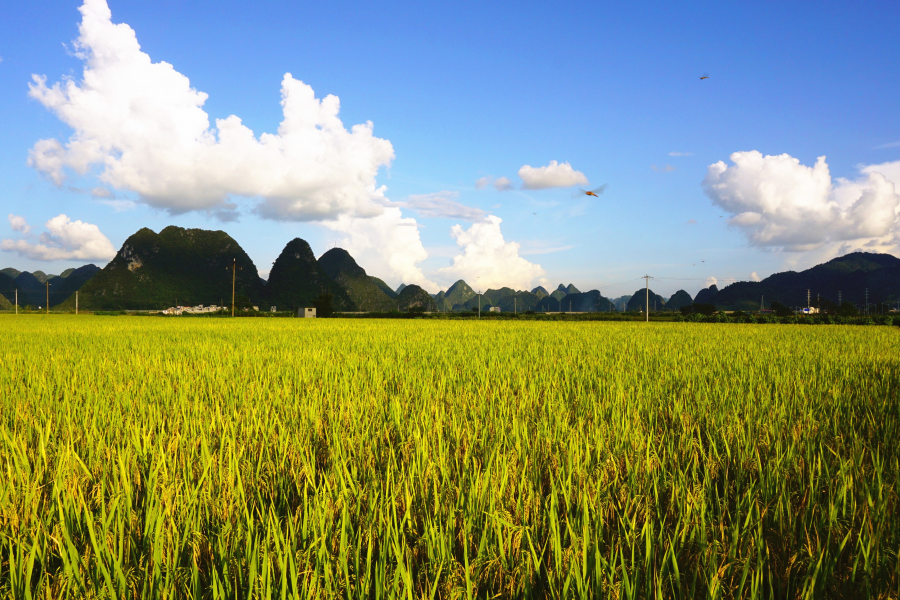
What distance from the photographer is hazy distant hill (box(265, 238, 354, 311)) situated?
321 feet

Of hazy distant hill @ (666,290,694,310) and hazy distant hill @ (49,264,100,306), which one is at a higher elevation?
hazy distant hill @ (49,264,100,306)

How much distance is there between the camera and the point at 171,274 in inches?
3799

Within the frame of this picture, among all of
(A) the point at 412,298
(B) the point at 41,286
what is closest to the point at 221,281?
(A) the point at 412,298

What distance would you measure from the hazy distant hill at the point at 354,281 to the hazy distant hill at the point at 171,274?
24.7 meters

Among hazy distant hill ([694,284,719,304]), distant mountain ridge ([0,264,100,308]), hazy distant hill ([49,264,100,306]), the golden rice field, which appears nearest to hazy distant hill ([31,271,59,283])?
distant mountain ridge ([0,264,100,308])

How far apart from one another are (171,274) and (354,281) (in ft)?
147

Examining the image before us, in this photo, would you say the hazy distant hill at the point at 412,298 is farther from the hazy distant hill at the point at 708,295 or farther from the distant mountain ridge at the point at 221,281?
the hazy distant hill at the point at 708,295

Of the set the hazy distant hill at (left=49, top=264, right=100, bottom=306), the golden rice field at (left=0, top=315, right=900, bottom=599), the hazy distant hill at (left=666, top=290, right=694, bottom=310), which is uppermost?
the hazy distant hill at (left=49, top=264, right=100, bottom=306)

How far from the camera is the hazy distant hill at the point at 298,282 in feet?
321

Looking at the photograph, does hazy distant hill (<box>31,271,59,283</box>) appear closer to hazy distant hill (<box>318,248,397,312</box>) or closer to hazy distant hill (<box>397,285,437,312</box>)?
hazy distant hill (<box>318,248,397,312</box>)

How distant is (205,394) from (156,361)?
8.03ft

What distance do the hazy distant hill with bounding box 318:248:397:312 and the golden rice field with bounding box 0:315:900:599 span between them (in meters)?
115

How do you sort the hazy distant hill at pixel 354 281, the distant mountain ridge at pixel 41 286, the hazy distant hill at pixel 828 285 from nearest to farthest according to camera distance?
1. the distant mountain ridge at pixel 41 286
2. the hazy distant hill at pixel 354 281
3. the hazy distant hill at pixel 828 285

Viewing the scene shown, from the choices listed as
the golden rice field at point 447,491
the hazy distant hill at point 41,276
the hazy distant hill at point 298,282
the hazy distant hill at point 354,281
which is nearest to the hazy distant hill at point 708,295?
the hazy distant hill at point 354,281
